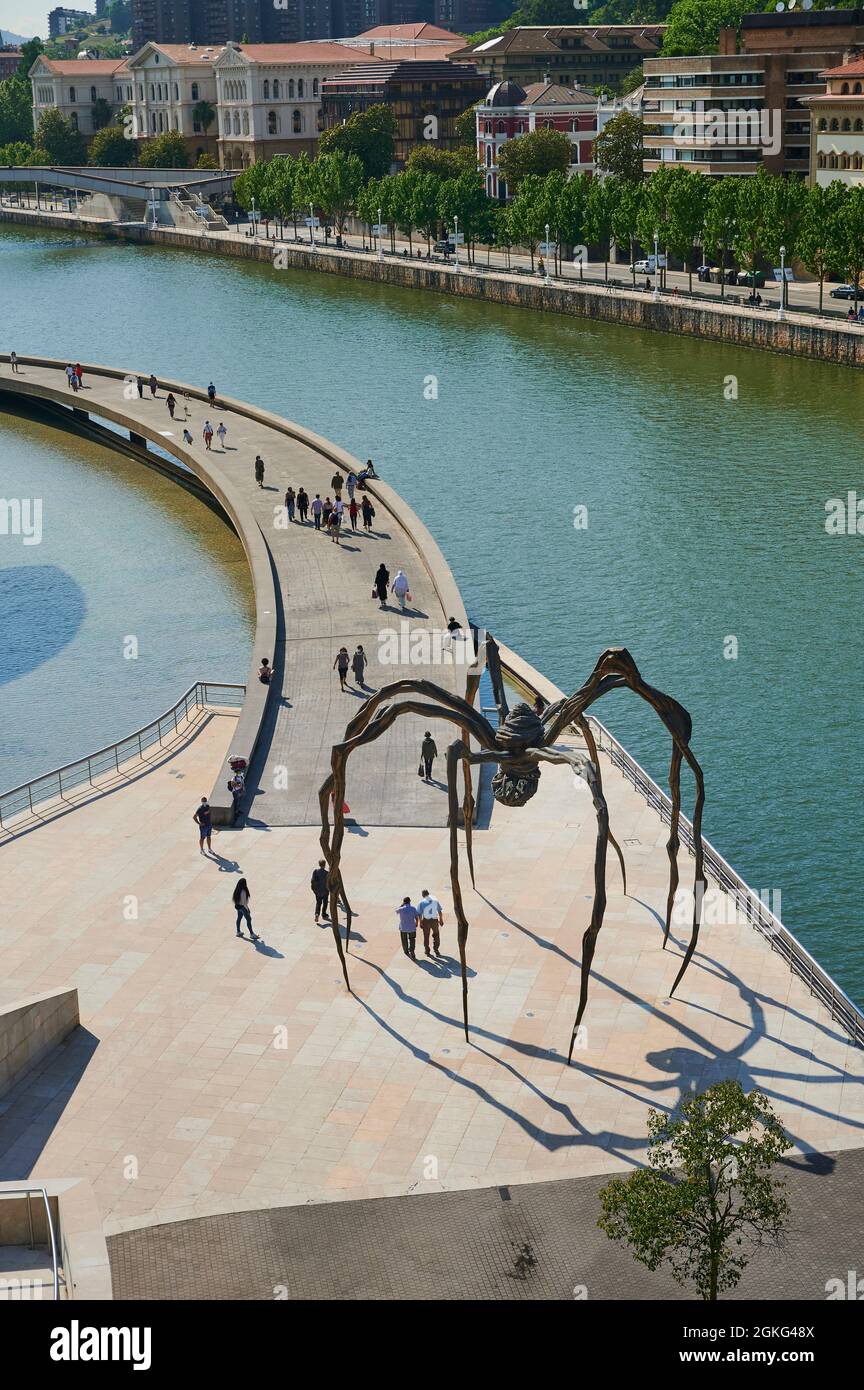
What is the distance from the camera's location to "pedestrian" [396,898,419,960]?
29125 millimetres

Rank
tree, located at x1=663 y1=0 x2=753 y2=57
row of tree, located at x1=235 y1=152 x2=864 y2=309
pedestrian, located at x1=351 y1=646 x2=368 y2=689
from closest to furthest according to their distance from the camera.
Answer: pedestrian, located at x1=351 y1=646 x2=368 y2=689, row of tree, located at x1=235 y1=152 x2=864 y2=309, tree, located at x1=663 y1=0 x2=753 y2=57

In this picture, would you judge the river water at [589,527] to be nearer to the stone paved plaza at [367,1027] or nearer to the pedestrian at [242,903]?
the stone paved plaza at [367,1027]

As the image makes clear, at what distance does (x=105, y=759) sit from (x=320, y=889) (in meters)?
12.3

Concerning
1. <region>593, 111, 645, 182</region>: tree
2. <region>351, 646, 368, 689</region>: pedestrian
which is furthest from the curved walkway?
<region>593, 111, 645, 182</region>: tree

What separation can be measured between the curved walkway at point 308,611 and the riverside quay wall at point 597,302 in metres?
32.8

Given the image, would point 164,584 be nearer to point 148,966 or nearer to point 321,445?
point 321,445

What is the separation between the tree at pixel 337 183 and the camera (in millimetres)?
148500

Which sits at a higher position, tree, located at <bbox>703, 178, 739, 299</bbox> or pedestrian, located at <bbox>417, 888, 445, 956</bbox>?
tree, located at <bbox>703, 178, 739, 299</bbox>

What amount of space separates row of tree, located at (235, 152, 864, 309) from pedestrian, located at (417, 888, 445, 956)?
73697 mm

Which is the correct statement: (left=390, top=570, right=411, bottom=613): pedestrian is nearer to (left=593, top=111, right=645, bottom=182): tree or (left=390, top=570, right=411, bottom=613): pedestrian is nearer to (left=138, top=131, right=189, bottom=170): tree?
(left=593, top=111, right=645, bottom=182): tree

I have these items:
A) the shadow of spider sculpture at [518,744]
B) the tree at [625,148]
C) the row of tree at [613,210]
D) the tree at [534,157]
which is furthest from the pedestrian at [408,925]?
the tree at [534,157]

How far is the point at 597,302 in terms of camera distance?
10838 centimetres
